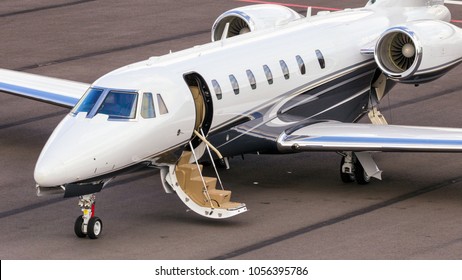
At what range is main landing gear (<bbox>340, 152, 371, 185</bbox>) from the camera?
Result: 85.5ft

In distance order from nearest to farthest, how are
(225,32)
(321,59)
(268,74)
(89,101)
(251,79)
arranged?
(89,101), (251,79), (268,74), (321,59), (225,32)

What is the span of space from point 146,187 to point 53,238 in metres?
3.31

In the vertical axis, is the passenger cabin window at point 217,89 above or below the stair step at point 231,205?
above

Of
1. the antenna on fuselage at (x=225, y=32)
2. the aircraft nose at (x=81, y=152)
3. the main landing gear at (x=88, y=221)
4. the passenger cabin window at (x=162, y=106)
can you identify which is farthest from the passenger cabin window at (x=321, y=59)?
the main landing gear at (x=88, y=221)

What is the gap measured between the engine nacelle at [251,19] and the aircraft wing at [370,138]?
329 cm

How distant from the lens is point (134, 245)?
2280cm

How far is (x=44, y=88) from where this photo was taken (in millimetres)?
28859

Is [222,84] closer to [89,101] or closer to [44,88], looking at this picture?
[89,101]

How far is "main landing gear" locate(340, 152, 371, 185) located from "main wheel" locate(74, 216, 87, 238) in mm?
5415

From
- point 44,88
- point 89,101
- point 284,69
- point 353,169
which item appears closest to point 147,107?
point 89,101

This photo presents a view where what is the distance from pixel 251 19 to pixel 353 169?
428cm

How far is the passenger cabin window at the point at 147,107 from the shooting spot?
23.4 meters

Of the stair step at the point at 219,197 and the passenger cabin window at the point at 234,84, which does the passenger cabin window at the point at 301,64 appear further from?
the stair step at the point at 219,197

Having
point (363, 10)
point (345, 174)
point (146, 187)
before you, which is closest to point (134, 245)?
point (146, 187)
